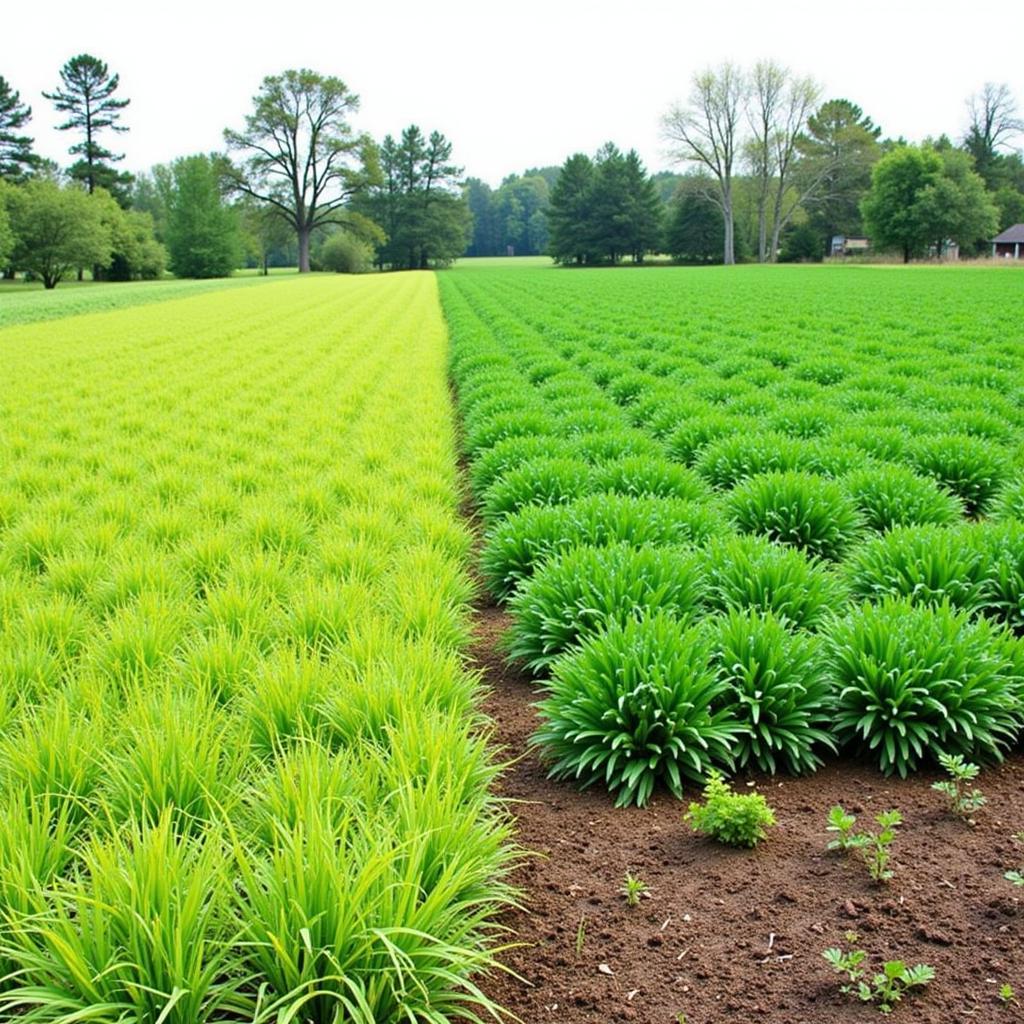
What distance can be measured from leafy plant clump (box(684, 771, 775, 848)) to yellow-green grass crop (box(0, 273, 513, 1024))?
0.71m

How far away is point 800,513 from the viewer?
18.7 ft

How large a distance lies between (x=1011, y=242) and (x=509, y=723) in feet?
291

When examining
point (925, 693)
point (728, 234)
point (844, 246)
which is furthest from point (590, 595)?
point (844, 246)

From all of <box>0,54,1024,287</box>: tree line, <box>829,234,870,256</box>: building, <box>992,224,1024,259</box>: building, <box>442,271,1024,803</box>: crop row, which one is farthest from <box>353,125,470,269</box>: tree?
<box>442,271,1024,803</box>: crop row

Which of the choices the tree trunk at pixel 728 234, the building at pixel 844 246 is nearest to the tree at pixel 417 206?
the tree trunk at pixel 728 234

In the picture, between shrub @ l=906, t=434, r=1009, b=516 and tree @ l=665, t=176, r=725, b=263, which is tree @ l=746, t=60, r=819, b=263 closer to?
tree @ l=665, t=176, r=725, b=263

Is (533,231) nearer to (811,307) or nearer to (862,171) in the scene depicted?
(862,171)

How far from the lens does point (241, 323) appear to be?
23219mm

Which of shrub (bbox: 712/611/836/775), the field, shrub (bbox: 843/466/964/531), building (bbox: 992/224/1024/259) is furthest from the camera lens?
building (bbox: 992/224/1024/259)

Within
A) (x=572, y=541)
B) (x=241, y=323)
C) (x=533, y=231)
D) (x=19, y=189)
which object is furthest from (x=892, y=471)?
(x=533, y=231)

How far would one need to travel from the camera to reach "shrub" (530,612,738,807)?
3322 millimetres

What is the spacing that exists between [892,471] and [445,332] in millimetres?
16385

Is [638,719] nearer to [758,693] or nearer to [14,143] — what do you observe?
[758,693]

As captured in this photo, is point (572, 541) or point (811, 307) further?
point (811, 307)
